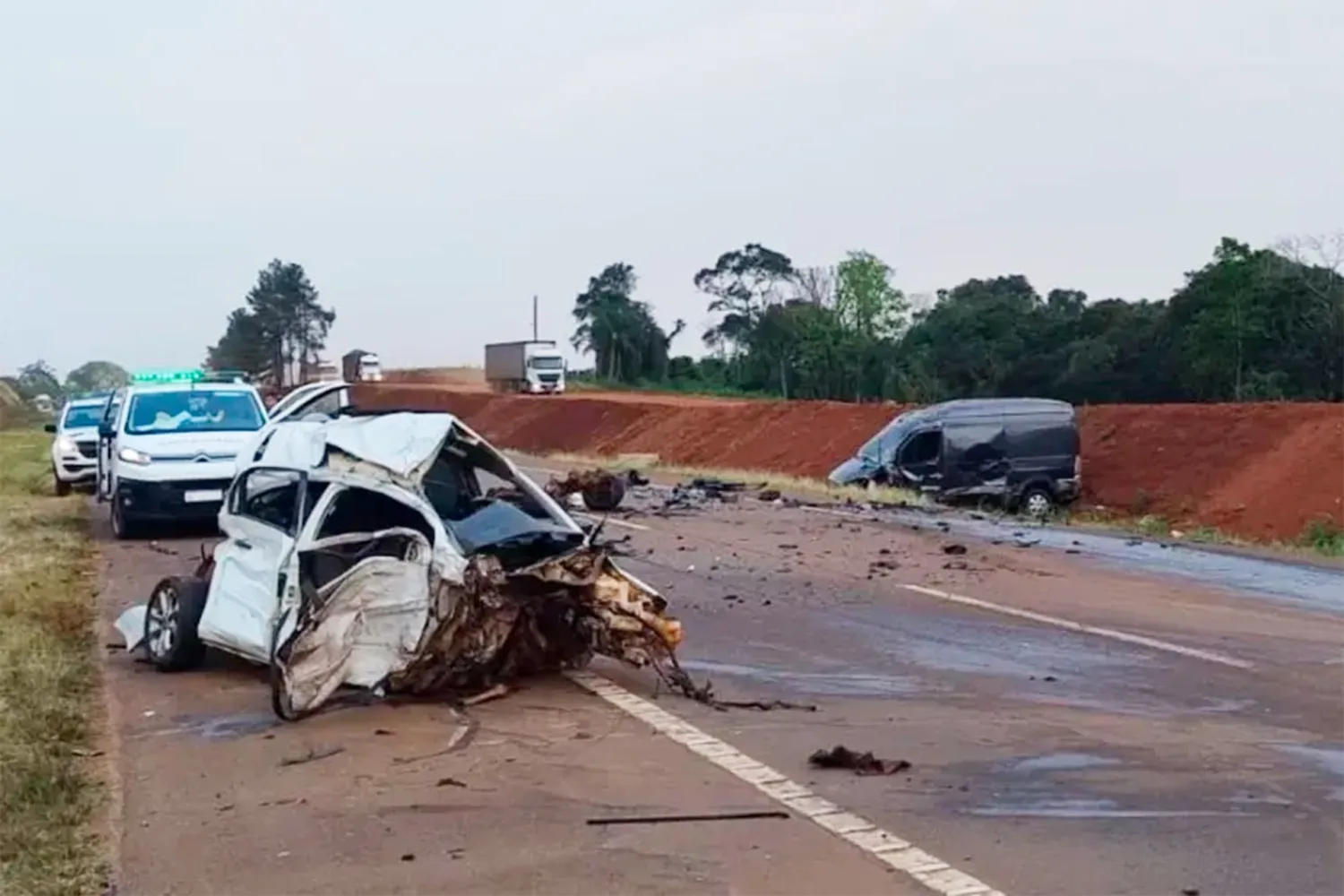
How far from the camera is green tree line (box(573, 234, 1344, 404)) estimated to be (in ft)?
153

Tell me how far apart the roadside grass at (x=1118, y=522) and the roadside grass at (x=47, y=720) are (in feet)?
43.5

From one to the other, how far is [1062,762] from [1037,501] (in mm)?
22360

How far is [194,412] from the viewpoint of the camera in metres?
21.3

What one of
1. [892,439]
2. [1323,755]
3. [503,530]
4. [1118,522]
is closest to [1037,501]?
[1118,522]

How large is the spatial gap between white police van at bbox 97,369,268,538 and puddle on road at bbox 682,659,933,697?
10067 millimetres

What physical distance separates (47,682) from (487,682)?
9.22 ft

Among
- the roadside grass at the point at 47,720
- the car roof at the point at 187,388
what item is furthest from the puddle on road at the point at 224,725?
the car roof at the point at 187,388

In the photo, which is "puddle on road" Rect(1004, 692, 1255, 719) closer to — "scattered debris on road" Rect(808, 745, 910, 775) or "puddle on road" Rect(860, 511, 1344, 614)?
"scattered debris on road" Rect(808, 745, 910, 775)

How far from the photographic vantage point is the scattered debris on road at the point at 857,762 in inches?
307

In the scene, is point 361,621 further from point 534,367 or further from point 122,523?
point 534,367

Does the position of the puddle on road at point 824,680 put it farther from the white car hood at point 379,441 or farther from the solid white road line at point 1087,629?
the white car hood at point 379,441

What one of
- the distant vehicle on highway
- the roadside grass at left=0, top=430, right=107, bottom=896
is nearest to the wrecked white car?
the roadside grass at left=0, top=430, right=107, bottom=896

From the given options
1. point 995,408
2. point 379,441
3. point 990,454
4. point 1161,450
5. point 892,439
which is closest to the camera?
point 379,441

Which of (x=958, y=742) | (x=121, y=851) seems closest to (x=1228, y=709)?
(x=958, y=742)
